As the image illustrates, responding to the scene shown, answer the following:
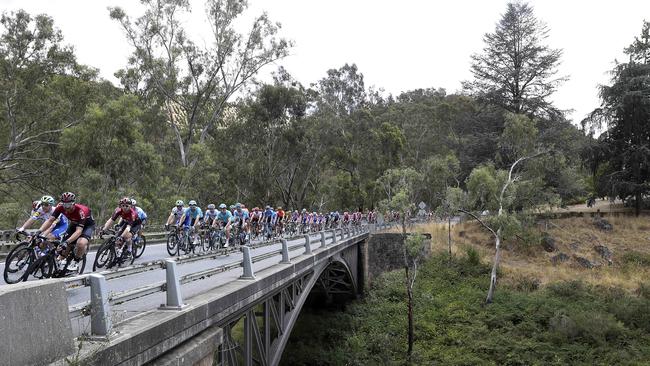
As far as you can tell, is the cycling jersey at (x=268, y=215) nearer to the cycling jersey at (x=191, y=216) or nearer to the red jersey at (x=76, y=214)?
the cycling jersey at (x=191, y=216)

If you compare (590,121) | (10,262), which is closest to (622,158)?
(590,121)

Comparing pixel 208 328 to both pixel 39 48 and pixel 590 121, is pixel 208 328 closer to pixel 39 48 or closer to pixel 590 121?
pixel 39 48

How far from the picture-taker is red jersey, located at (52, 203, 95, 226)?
8266mm

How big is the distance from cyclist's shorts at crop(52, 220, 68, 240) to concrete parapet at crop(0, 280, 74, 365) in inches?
188

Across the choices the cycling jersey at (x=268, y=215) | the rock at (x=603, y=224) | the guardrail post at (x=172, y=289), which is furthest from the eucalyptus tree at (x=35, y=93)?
the rock at (x=603, y=224)

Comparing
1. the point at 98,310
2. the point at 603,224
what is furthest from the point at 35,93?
the point at 603,224

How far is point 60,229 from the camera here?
8.38m

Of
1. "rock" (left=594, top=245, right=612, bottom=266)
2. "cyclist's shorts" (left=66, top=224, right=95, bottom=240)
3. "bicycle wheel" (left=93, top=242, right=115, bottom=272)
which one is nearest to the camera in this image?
"cyclist's shorts" (left=66, top=224, right=95, bottom=240)

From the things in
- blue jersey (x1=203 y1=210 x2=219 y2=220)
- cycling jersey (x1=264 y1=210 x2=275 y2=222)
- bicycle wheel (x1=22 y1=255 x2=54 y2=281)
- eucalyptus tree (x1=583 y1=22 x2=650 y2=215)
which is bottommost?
bicycle wheel (x1=22 y1=255 x2=54 y2=281)

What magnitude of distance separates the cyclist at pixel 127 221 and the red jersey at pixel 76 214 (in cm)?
253

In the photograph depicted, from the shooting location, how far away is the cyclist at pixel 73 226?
8008 millimetres

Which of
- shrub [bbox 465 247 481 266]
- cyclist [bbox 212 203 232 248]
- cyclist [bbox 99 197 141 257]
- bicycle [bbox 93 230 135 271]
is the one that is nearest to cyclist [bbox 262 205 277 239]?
cyclist [bbox 212 203 232 248]

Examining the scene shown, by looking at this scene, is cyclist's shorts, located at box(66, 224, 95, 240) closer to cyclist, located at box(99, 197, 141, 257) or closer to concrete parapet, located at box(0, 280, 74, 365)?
cyclist, located at box(99, 197, 141, 257)

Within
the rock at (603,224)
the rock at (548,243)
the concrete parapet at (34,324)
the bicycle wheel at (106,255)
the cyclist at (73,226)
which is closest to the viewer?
the concrete parapet at (34,324)
